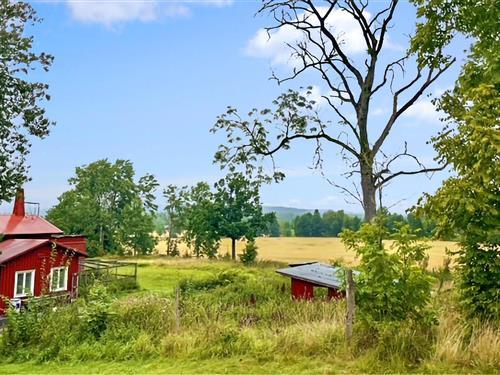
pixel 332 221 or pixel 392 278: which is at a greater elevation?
pixel 332 221

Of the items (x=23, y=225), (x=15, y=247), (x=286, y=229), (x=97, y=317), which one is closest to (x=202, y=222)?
(x=23, y=225)

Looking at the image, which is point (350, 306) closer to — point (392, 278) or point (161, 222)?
point (392, 278)

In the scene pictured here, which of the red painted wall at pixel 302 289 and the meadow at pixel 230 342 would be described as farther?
the red painted wall at pixel 302 289

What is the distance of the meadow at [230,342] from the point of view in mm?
6301

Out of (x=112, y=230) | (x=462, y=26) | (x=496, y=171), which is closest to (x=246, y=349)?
(x=496, y=171)

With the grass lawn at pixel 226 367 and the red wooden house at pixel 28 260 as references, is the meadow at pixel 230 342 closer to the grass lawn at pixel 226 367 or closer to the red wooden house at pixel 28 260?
the grass lawn at pixel 226 367

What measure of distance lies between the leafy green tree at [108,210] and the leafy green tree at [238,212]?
35.1 feet

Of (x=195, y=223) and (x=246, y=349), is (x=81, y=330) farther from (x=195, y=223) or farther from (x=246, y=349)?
(x=195, y=223)

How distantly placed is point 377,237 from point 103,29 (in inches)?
476

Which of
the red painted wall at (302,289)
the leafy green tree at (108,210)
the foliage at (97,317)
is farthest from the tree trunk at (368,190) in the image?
the leafy green tree at (108,210)

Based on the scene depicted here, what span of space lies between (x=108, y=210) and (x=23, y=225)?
26362mm

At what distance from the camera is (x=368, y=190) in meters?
15.4

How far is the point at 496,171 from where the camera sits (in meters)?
6.57

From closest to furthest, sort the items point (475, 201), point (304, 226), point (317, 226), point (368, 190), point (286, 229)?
point (475, 201) → point (368, 190) → point (317, 226) → point (304, 226) → point (286, 229)
